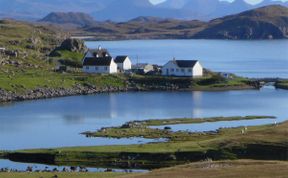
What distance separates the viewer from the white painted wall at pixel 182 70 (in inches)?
4488

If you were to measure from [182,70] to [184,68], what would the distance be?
476mm

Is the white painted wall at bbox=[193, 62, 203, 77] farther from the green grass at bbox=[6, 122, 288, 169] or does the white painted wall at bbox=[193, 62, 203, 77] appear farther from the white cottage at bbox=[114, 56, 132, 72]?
the green grass at bbox=[6, 122, 288, 169]

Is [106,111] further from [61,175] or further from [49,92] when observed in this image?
[61,175]

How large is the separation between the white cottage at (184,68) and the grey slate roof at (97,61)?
955 centimetres

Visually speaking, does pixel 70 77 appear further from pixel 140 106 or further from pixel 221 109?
pixel 221 109

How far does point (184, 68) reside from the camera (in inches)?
4508

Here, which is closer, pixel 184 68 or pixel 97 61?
pixel 184 68

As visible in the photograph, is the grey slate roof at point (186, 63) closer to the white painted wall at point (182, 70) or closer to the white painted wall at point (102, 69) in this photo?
the white painted wall at point (182, 70)

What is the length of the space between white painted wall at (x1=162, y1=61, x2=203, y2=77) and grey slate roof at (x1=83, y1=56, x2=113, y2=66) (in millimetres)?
9369

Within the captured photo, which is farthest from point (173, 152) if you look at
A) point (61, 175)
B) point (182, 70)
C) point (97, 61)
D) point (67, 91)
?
point (97, 61)

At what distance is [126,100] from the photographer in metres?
95.6

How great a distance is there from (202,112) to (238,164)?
42.9 meters

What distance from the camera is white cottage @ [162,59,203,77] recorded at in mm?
113812

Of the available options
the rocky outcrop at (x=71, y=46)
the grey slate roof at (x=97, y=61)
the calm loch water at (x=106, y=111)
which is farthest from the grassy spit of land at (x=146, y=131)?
the rocky outcrop at (x=71, y=46)
